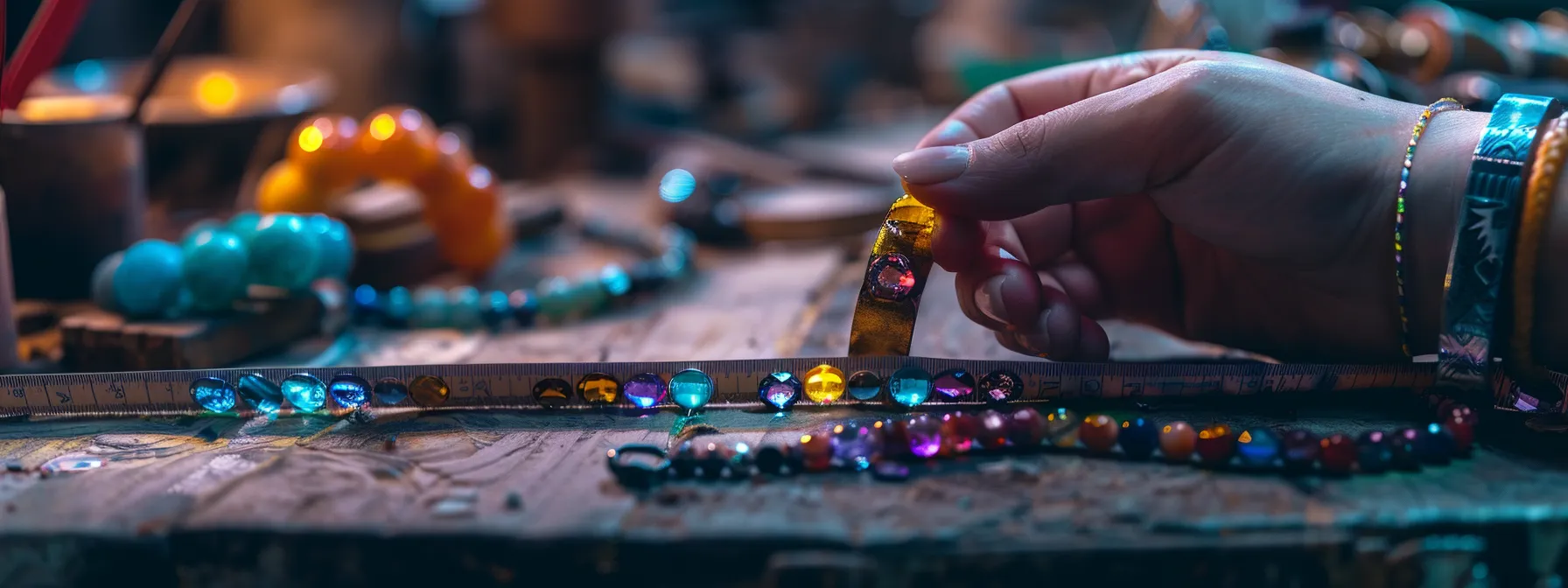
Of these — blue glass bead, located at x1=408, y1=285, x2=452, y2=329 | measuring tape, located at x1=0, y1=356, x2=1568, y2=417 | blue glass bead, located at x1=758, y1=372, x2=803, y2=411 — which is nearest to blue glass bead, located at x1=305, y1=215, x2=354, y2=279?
blue glass bead, located at x1=408, y1=285, x2=452, y2=329

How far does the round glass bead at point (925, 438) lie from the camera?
1.08m

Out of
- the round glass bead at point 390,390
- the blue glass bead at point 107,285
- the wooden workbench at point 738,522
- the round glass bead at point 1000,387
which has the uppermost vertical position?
the blue glass bead at point 107,285

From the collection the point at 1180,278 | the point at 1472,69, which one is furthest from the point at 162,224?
the point at 1472,69

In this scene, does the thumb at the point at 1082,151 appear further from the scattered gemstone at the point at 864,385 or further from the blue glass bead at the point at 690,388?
the blue glass bead at the point at 690,388

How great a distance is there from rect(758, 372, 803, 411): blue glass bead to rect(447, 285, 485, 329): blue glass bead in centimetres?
65

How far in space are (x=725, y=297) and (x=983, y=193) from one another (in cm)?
84

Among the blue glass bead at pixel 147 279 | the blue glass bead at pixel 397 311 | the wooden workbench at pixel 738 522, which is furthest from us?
the blue glass bead at pixel 397 311

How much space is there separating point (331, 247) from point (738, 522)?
2.88ft

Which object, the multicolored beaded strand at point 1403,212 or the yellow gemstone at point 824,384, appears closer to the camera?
the multicolored beaded strand at point 1403,212

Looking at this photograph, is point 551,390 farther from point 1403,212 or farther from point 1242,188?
point 1403,212

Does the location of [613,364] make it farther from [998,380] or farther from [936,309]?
[936,309]

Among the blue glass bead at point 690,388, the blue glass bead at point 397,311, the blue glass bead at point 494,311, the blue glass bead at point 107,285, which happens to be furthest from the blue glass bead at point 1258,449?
the blue glass bead at point 107,285

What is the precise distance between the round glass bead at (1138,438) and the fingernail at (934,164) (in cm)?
30

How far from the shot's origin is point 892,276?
1.25 meters
